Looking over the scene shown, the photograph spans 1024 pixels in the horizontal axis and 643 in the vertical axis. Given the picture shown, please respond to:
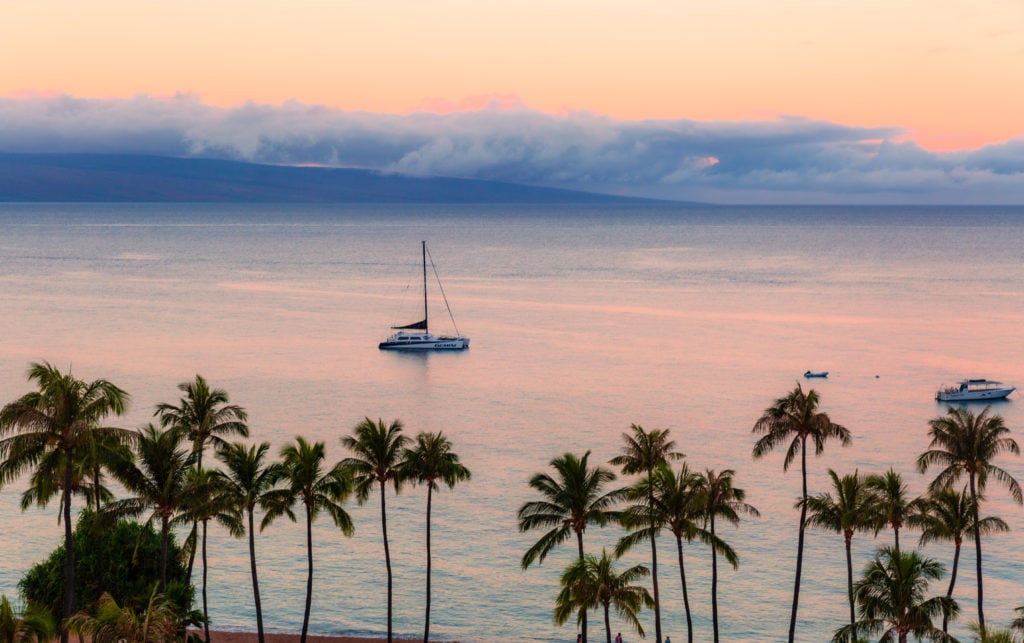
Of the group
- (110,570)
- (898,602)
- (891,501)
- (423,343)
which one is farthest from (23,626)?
(423,343)

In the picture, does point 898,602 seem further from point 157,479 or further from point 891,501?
point 157,479

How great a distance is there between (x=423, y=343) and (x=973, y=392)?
6689 cm

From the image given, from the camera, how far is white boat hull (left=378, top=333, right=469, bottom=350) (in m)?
150

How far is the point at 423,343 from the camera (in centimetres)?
15088

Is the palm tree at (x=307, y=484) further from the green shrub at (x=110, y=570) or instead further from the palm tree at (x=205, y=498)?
the green shrub at (x=110, y=570)

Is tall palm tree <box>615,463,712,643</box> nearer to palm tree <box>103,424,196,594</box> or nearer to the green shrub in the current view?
palm tree <box>103,424,196,594</box>

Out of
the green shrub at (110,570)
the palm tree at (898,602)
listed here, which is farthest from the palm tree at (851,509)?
the green shrub at (110,570)

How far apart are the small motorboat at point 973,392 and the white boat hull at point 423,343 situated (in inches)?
2328

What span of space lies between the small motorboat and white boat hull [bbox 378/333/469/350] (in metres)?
59.1

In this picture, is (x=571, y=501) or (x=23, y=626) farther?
(x=571, y=501)

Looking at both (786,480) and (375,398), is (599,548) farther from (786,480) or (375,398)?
(375,398)

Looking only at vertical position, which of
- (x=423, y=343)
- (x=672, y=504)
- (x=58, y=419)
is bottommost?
(x=423, y=343)

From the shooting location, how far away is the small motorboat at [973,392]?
116 metres

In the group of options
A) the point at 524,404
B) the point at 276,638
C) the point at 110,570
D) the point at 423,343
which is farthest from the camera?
the point at 423,343
